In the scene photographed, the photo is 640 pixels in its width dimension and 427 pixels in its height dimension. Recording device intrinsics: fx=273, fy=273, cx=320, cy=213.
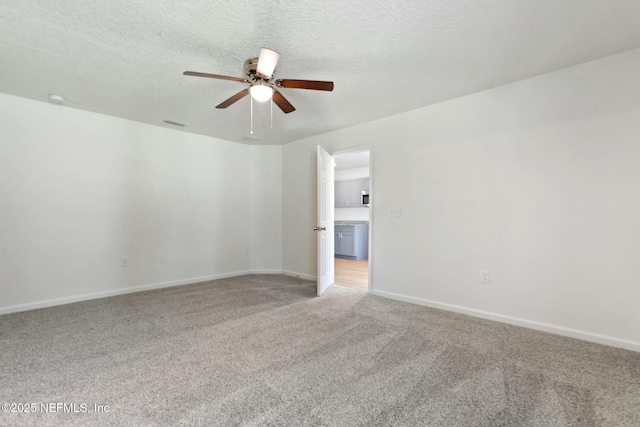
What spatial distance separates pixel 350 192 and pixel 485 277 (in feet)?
15.6

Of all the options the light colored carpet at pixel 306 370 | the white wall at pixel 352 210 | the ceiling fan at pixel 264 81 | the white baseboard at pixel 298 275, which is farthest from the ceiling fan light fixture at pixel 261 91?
the white wall at pixel 352 210

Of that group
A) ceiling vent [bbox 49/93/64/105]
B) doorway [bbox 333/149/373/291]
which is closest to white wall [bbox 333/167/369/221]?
doorway [bbox 333/149/373/291]

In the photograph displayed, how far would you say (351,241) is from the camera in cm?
672

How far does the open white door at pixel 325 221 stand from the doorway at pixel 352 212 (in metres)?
1.21

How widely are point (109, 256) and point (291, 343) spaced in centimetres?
298

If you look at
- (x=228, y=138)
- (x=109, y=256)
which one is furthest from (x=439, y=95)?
(x=109, y=256)

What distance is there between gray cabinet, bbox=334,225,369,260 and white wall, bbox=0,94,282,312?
218 centimetres

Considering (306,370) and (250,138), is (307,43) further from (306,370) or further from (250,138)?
(250,138)

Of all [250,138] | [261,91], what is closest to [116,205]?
[250,138]

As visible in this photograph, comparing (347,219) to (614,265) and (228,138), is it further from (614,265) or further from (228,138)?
(614,265)

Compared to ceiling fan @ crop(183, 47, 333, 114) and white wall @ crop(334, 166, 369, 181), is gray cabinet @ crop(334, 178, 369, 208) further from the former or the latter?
ceiling fan @ crop(183, 47, 333, 114)

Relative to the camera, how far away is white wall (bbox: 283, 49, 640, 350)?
2268 mm

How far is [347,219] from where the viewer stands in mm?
7746

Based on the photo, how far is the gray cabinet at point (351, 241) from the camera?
6.67 m
